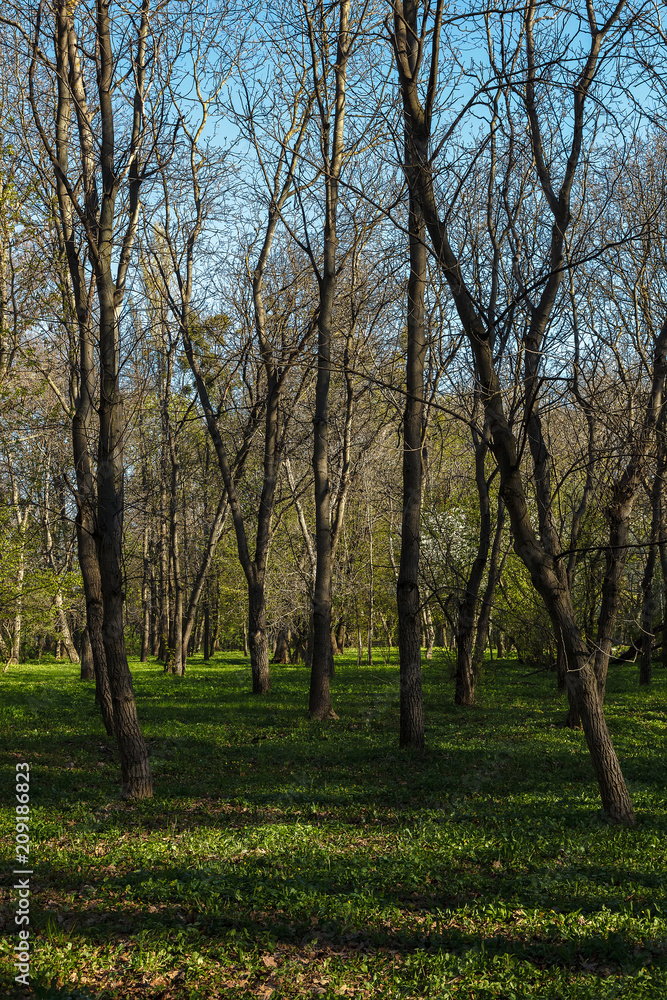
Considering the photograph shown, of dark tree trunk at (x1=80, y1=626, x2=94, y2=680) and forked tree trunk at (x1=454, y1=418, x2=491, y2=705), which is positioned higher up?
forked tree trunk at (x1=454, y1=418, x2=491, y2=705)

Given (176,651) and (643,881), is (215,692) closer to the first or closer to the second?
(176,651)

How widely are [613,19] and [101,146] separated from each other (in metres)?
5.38

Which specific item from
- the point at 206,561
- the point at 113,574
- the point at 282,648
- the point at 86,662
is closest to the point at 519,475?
the point at 113,574

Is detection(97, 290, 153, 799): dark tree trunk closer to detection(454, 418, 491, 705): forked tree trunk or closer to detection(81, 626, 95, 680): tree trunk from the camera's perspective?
detection(454, 418, 491, 705): forked tree trunk

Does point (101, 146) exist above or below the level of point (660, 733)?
above

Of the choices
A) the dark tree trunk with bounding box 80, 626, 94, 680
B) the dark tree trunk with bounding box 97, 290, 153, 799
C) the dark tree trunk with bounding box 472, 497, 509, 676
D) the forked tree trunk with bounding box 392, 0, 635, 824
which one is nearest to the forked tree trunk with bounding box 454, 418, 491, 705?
the dark tree trunk with bounding box 472, 497, 509, 676

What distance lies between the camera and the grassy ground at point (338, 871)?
4.02 m

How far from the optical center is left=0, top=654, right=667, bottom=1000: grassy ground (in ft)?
13.2

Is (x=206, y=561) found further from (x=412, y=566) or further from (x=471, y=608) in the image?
(x=412, y=566)

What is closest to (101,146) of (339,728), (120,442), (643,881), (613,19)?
(120,442)

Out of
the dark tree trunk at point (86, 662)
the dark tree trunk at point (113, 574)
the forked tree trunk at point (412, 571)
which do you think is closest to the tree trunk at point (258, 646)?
the dark tree trunk at point (86, 662)

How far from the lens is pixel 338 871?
5383mm

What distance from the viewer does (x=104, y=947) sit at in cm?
420

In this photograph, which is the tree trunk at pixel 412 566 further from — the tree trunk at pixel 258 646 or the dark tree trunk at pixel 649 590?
the tree trunk at pixel 258 646
